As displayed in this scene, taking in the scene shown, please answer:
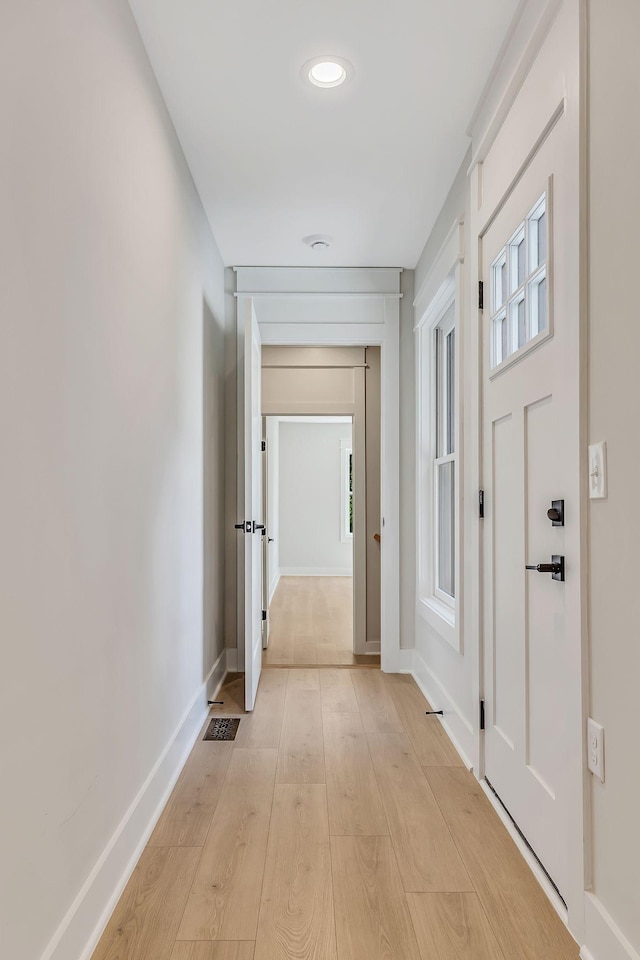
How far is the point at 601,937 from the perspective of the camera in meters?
1.38

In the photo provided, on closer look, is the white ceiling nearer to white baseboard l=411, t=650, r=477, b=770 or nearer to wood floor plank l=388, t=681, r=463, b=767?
white baseboard l=411, t=650, r=477, b=770

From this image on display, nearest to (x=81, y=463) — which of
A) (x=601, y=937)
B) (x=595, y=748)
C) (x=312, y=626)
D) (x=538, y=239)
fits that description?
(x=595, y=748)

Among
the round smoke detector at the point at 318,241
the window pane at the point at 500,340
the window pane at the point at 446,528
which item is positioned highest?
the round smoke detector at the point at 318,241

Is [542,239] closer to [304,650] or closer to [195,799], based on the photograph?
[195,799]

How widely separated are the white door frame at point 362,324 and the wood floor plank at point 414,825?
4.33ft

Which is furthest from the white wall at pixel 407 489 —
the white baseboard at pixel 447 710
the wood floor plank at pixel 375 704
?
the wood floor plank at pixel 375 704

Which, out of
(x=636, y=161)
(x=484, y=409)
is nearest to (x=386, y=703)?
(x=484, y=409)

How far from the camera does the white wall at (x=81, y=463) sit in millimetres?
1177

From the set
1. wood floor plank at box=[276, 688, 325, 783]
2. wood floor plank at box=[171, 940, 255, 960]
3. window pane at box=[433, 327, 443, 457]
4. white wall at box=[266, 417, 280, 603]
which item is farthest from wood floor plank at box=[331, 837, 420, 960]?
white wall at box=[266, 417, 280, 603]

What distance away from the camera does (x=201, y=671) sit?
3170mm

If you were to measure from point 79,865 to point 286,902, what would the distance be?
55cm

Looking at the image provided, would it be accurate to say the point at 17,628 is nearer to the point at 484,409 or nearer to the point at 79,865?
the point at 79,865

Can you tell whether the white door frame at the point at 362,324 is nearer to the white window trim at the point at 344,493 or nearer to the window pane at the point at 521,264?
the window pane at the point at 521,264

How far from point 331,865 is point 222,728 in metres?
1.26
